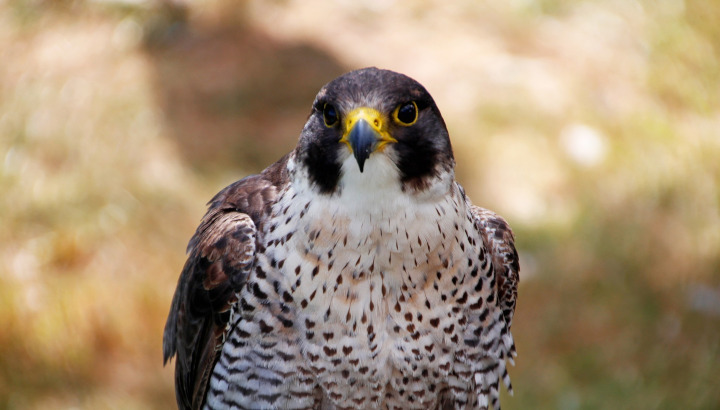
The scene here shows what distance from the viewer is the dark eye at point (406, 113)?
2.88m

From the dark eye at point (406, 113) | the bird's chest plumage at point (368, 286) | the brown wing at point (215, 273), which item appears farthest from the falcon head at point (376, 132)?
the brown wing at point (215, 273)

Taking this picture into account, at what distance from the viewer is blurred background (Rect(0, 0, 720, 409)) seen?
571 cm

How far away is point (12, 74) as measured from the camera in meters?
6.66

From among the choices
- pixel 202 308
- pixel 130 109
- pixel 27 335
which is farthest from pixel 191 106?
pixel 202 308

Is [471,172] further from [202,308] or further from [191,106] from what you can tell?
[202,308]

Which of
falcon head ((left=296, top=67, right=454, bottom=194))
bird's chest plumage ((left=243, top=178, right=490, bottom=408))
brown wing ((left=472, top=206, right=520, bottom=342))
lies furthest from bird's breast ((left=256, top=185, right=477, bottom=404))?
brown wing ((left=472, top=206, right=520, bottom=342))

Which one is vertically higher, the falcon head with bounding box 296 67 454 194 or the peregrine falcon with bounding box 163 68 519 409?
the falcon head with bounding box 296 67 454 194

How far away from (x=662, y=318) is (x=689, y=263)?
0.52 metres

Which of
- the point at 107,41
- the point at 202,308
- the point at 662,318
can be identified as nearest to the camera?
the point at 202,308

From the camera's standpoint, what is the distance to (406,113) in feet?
9.48

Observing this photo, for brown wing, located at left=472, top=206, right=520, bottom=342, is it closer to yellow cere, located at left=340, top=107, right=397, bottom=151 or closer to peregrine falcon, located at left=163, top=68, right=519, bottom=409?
peregrine falcon, located at left=163, top=68, right=519, bottom=409

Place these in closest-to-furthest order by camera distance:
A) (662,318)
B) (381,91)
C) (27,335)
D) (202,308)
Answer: (381,91)
(202,308)
(27,335)
(662,318)

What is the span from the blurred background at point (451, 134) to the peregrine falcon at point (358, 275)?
2.76 meters

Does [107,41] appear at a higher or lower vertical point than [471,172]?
higher
